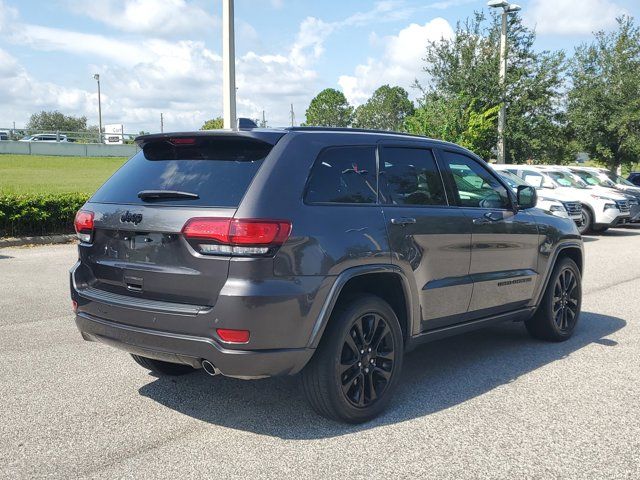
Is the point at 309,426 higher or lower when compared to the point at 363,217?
lower

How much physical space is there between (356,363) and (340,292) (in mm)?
459

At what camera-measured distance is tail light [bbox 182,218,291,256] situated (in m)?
3.61

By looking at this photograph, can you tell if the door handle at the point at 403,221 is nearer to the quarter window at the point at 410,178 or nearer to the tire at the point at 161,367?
the quarter window at the point at 410,178

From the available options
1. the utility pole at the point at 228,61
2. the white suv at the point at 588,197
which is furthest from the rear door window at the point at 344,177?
the white suv at the point at 588,197

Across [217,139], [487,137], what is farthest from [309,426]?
[487,137]

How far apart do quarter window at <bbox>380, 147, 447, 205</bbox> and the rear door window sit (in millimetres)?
124

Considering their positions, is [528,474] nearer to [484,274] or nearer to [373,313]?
[373,313]

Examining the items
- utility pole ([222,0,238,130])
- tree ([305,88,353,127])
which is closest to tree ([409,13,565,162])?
utility pole ([222,0,238,130])

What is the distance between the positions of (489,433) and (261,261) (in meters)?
1.72

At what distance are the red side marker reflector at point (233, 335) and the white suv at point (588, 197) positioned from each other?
14.9m

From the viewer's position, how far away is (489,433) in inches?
159

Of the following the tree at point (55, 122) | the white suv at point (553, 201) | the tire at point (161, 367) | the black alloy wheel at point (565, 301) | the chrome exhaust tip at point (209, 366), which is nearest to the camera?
the chrome exhaust tip at point (209, 366)

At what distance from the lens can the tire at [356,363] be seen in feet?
13.0

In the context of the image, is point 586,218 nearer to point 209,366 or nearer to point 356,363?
point 356,363
